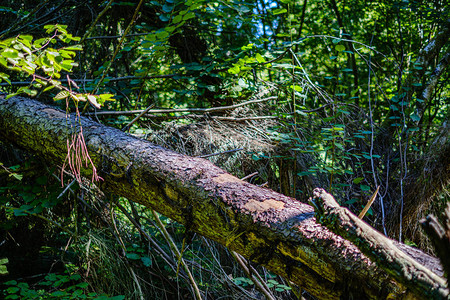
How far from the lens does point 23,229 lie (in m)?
2.71

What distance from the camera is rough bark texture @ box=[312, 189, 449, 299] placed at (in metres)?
0.83

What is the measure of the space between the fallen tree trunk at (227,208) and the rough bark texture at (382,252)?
0.10 metres

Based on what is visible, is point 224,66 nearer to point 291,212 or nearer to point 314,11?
point 291,212

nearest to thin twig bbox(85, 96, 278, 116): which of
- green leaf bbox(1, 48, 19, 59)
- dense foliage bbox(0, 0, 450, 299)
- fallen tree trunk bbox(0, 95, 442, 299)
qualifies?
dense foliage bbox(0, 0, 450, 299)

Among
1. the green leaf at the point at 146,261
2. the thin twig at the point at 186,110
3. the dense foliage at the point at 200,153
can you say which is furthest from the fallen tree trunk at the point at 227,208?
the green leaf at the point at 146,261

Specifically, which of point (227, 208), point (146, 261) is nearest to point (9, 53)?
point (227, 208)

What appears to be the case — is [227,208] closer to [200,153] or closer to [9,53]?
[9,53]

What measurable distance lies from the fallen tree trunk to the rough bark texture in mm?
99

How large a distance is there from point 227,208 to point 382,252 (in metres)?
0.61

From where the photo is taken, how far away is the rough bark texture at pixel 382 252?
0.83 meters

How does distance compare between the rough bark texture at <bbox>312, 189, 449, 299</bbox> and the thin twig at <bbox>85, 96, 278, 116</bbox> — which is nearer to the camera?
the rough bark texture at <bbox>312, 189, 449, 299</bbox>

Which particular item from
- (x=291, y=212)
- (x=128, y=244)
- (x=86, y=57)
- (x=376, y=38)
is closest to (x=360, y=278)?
(x=291, y=212)

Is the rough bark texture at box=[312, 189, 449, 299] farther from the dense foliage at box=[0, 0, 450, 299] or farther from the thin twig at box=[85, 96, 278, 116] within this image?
the thin twig at box=[85, 96, 278, 116]

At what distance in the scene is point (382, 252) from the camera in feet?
2.98
